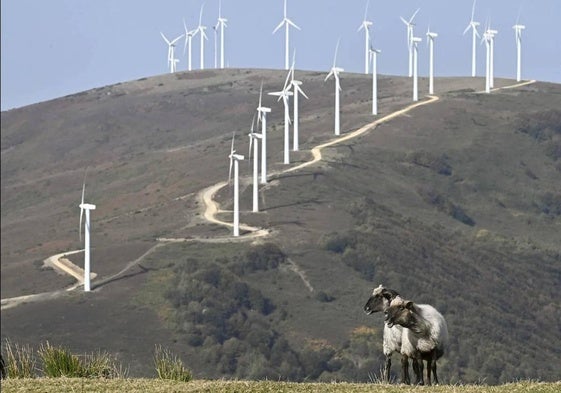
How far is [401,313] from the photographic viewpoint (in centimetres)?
3353

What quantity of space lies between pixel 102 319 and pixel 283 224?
3547 cm

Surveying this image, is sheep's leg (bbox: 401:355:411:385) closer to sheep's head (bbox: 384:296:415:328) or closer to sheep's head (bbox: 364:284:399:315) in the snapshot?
sheep's head (bbox: 384:296:415:328)

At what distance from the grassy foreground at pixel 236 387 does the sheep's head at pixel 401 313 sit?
13.9ft

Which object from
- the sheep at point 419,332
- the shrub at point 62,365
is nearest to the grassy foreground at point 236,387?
the shrub at point 62,365

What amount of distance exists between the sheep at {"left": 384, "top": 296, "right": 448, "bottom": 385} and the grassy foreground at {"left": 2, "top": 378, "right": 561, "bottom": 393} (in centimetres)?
401

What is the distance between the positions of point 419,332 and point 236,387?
242 inches

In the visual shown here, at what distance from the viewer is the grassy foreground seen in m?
28.1

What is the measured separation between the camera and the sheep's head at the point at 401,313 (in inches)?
1313

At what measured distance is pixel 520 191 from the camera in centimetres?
19750

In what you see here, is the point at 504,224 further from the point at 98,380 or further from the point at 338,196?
the point at 98,380

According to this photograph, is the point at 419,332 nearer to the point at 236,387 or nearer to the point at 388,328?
the point at 388,328

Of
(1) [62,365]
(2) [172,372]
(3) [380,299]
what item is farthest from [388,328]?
(1) [62,365]

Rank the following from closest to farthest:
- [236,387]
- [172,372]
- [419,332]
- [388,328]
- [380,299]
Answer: [236,387] < [172,372] < [419,332] < [380,299] < [388,328]

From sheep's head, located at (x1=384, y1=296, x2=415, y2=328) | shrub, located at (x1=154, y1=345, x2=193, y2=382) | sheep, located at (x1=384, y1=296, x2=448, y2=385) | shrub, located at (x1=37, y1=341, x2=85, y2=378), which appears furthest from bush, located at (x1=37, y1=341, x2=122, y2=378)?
sheep, located at (x1=384, y1=296, x2=448, y2=385)
